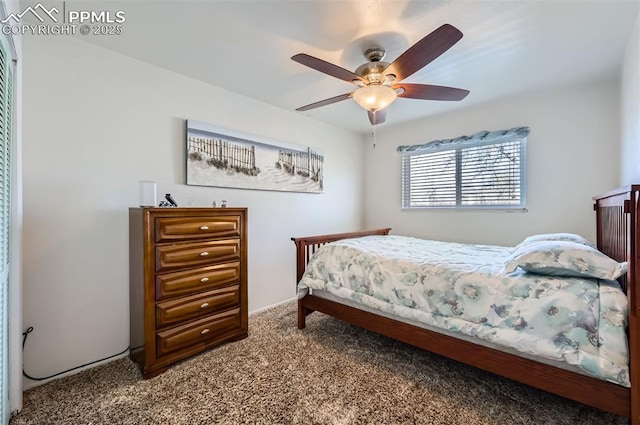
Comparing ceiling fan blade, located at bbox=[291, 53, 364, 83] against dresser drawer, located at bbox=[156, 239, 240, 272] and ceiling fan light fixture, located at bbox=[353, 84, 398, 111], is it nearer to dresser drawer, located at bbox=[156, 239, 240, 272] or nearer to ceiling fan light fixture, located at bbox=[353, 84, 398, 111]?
ceiling fan light fixture, located at bbox=[353, 84, 398, 111]

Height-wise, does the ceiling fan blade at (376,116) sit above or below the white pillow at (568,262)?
above

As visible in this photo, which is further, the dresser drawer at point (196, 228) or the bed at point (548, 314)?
the dresser drawer at point (196, 228)

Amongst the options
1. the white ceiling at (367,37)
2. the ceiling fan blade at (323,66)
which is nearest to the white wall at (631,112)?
the white ceiling at (367,37)

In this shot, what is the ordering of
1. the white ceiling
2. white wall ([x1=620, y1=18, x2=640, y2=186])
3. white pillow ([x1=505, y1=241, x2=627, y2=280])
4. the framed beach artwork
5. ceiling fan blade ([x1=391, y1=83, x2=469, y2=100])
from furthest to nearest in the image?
the framed beach artwork < ceiling fan blade ([x1=391, y1=83, x2=469, y2=100]) < white wall ([x1=620, y1=18, x2=640, y2=186]) < the white ceiling < white pillow ([x1=505, y1=241, x2=627, y2=280])

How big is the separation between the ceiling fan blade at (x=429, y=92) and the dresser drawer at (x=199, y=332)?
90.1 inches

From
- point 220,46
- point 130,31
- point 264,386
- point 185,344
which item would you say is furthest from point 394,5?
point 185,344

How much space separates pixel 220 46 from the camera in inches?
81.7

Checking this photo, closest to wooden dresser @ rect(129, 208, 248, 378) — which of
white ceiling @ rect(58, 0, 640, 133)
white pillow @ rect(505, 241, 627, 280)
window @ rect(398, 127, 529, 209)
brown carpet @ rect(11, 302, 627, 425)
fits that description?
brown carpet @ rect(11, 302, 627, 425)

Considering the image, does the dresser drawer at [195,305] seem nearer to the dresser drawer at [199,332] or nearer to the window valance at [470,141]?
the dresser drawer at [199,332]

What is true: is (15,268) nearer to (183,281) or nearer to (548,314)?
(183,281)

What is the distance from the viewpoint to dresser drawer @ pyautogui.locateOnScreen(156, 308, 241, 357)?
1931mm

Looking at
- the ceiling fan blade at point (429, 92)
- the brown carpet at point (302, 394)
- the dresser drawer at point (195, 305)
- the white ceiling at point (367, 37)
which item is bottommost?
the brown carpet at point (302, 394)

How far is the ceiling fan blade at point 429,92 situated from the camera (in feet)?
6.77

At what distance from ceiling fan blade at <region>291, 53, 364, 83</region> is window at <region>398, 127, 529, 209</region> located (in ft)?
6.94
